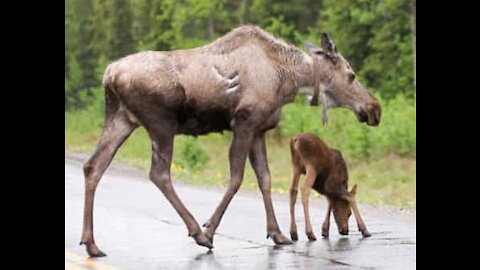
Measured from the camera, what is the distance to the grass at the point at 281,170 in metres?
20.2

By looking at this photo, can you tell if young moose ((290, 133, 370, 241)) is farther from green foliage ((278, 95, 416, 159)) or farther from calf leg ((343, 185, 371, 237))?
green foliage ((278, 95, 416, 159))

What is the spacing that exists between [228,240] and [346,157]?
16.0m

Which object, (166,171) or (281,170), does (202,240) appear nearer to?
(166,171)

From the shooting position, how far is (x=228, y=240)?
11422 mm

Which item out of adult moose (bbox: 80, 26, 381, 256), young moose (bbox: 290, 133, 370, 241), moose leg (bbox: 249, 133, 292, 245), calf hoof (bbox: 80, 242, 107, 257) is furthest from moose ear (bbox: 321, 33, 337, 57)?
calf hoof (bbox: 80, 242, 107, 257)

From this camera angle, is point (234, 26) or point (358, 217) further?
point (234, 26)

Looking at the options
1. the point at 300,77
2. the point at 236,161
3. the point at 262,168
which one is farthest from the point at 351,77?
the point at 236,161

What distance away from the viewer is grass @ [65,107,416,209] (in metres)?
20.2

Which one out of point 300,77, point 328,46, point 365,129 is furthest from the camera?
point 365,129

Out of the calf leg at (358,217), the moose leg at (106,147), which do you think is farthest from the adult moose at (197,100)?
the calf leg at (358,217)

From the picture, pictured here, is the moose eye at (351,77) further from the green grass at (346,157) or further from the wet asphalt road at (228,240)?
the green grass at (346,157)
